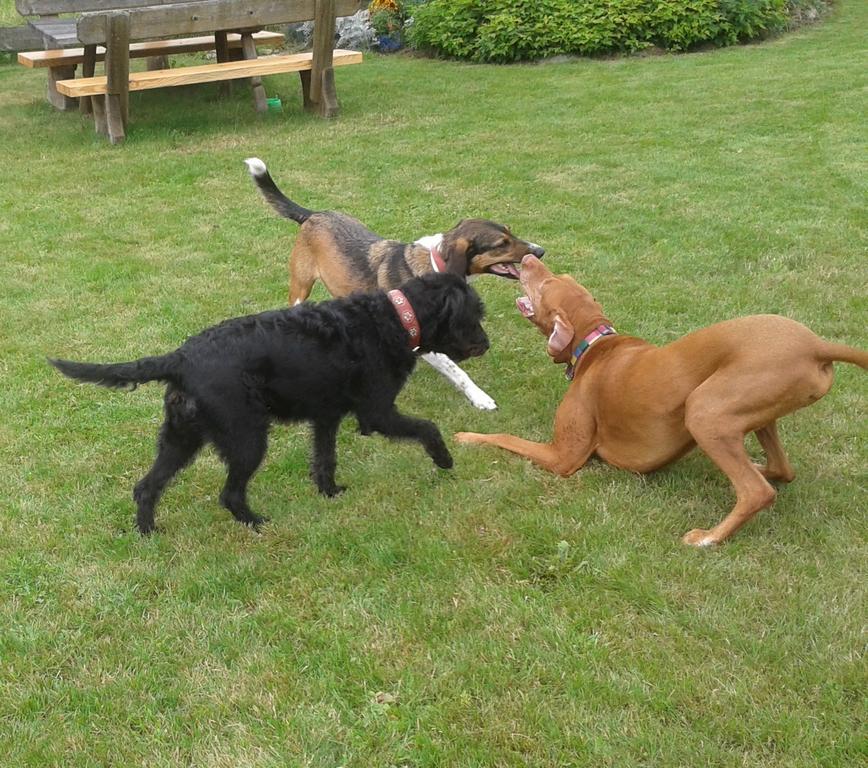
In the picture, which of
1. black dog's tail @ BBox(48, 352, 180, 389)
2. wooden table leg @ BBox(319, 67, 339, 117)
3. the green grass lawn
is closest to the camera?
the green grass lawn

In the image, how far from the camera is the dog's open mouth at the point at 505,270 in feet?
17.3

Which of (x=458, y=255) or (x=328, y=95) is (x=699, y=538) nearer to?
(x=458, y=255)

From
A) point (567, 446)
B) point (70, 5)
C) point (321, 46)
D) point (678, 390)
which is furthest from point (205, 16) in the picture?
point (678, 390)

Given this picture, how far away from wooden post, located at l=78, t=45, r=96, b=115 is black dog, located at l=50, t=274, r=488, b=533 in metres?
9.62

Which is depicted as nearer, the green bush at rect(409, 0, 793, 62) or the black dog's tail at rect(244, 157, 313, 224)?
the black dog's tail at rect(244, 157, 313, 224)

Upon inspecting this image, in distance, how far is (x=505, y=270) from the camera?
5.30 metres

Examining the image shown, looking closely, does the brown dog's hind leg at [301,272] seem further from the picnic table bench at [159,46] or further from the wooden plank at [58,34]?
the wooden plank at [58,34]

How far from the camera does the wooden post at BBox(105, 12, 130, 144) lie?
32.8 ft

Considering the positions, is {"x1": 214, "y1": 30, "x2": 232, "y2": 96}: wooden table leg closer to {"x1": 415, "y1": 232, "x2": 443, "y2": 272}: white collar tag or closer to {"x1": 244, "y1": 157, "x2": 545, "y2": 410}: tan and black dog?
{"x1": 244, "y1": 157, "x2": 545, "y2": 410}: tan and black dog

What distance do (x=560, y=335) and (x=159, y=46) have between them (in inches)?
422

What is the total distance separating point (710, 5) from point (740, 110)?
16.2ft

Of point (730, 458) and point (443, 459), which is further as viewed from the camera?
point (443, 459)

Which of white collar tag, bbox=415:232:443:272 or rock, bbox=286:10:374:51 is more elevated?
rock, bbox=286:10:374:51

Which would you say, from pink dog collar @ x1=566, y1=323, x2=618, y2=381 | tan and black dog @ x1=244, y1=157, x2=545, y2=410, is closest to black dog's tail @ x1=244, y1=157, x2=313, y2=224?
tan and black dog @ x1=244, y1=157, x2=545, y2=410
